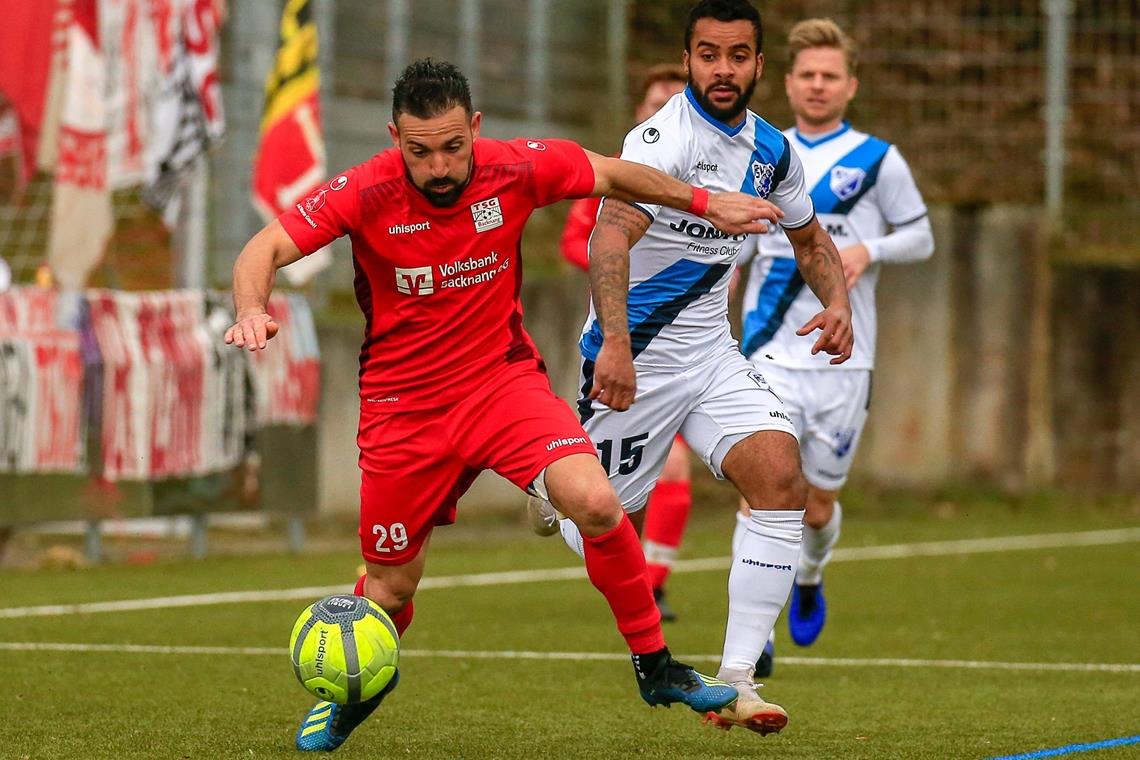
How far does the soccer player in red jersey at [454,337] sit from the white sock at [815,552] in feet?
8.18

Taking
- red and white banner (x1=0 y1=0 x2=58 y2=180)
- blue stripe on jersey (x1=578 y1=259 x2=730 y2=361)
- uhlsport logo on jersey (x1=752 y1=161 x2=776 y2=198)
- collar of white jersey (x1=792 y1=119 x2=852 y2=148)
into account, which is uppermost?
red and white banner (x1=0 y1=0 x2=58 y2=180)

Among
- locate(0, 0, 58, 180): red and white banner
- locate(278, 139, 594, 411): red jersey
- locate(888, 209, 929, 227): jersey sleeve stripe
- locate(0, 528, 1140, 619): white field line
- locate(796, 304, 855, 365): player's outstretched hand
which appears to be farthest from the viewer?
locate(0, 0, 58, 180): red and white banner

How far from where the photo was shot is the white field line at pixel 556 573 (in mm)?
10086

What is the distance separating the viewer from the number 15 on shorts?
704cm

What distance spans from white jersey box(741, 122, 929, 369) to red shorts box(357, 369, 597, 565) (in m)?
2.37

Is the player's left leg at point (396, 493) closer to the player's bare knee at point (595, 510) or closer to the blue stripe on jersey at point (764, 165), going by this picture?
the player's bare knee at point (595, 510)

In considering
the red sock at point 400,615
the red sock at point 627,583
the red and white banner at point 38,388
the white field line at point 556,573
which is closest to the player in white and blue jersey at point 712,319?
the red sock at point 627,583

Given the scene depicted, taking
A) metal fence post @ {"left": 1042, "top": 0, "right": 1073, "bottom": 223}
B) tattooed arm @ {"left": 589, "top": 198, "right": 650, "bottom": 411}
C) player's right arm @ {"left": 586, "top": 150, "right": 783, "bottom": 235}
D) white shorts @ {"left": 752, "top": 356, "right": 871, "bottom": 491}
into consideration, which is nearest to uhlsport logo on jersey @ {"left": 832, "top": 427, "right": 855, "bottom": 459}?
white shorts @ {"left": 752, "top": 356, "right": 871, "bottom": 491}

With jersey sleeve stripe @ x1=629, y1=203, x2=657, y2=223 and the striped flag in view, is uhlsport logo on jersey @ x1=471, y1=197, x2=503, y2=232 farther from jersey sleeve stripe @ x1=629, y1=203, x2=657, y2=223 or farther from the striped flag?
the striped flag

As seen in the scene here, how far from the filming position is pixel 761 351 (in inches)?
342

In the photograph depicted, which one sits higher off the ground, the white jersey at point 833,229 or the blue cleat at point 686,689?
the white jersey at point 833,229

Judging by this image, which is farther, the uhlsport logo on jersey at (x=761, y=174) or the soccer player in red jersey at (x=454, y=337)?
the uhlsport logo on jersey at (x=761, y=174)

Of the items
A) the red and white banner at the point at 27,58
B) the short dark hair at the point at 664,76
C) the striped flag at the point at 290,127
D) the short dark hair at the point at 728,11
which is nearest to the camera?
the short dark hair at the point at 728,11

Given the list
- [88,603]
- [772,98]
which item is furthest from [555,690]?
[772,98]
